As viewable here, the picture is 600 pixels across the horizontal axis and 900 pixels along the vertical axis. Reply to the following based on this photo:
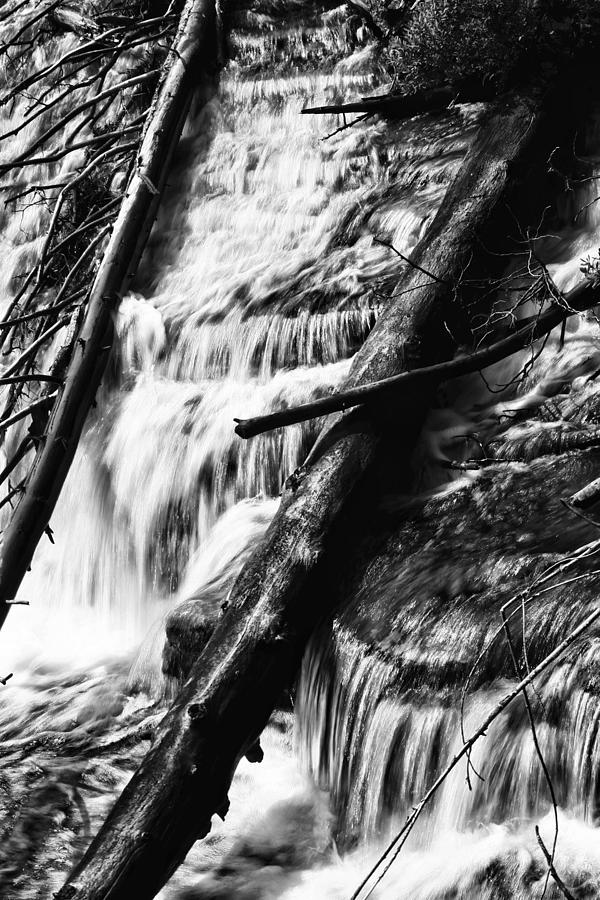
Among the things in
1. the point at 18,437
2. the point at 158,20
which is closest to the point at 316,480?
the point at 18,437

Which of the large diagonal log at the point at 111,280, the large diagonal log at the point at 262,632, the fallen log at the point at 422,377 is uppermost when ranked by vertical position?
the large diagonal log at the point at 111,280

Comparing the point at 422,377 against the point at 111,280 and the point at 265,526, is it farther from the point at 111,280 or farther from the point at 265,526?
the point at 111,280

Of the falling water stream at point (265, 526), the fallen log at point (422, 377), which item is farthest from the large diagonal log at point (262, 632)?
the falling water stream at point (265, 526)

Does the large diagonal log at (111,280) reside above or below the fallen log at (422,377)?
above

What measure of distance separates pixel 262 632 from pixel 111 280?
3.50 meters

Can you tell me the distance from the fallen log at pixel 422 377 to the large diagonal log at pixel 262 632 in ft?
0.48

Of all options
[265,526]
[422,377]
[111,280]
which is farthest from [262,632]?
[111,280]

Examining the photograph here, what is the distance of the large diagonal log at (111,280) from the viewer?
587cm

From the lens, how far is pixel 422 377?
534 centimetres

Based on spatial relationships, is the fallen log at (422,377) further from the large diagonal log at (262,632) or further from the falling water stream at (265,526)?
the falling water stream at (265,526)

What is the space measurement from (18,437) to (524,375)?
4049 millimetres

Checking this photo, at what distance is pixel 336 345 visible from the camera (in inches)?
259

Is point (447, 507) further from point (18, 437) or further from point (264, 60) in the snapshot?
point (264, 60)

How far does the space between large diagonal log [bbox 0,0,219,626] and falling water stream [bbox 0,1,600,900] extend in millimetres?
379
